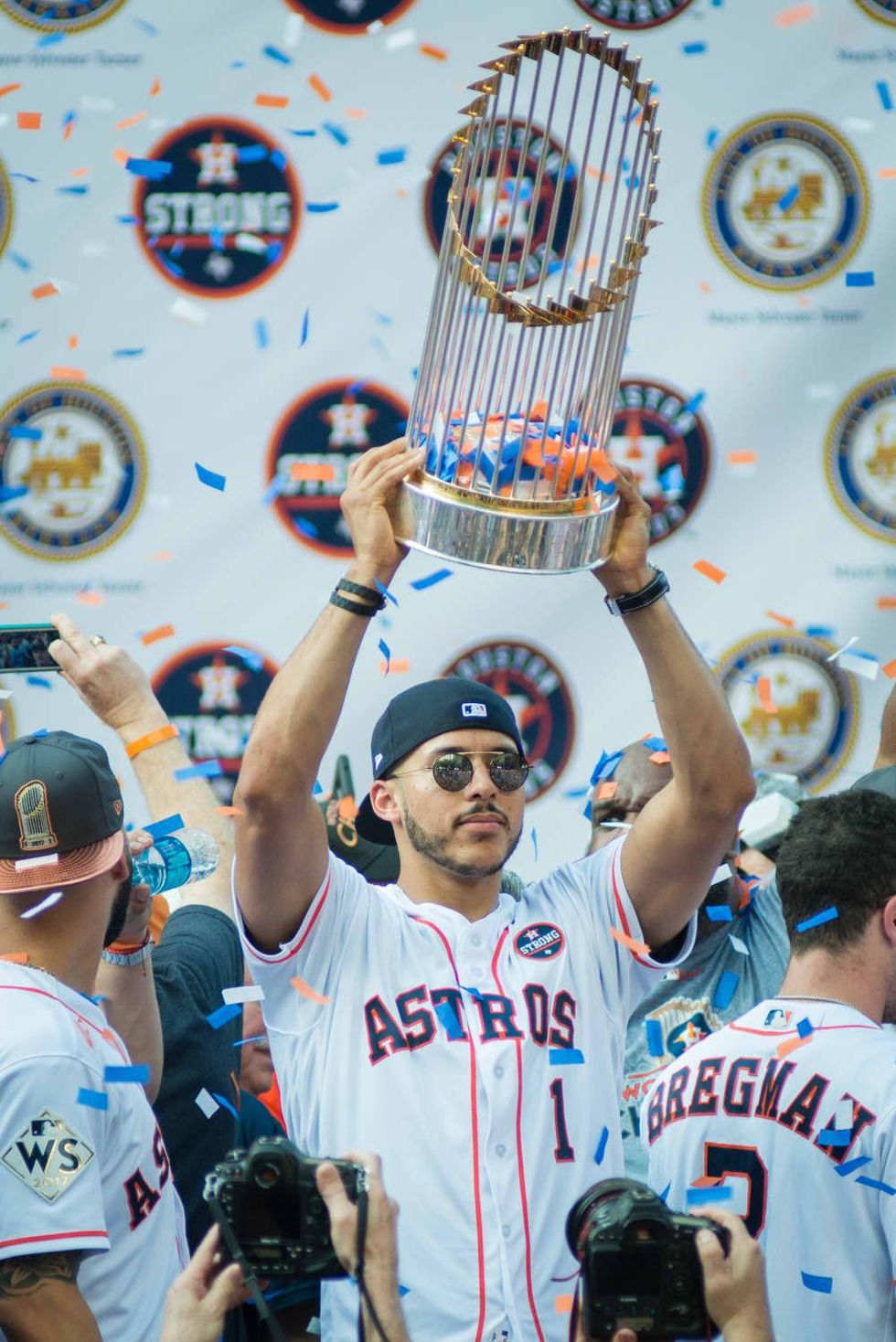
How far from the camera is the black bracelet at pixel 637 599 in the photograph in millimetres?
2504

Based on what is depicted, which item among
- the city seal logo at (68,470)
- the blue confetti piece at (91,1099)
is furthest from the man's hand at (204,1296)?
the city seal logo at (68,470)

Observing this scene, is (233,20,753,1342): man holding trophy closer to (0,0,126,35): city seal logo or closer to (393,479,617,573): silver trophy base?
(393,479,617,573): silver trophy base

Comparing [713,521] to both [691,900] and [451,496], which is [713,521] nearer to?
[691,900]

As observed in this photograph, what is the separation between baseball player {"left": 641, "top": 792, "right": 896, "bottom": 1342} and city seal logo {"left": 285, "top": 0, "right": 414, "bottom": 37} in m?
2.22

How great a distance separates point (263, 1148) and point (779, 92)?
2.97m

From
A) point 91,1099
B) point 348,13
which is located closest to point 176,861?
point 91,1099

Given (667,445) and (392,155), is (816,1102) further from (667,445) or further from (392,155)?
(392,155)

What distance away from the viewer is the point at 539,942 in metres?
2.62

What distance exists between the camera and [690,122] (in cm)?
382

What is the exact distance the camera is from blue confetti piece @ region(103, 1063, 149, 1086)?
209cm

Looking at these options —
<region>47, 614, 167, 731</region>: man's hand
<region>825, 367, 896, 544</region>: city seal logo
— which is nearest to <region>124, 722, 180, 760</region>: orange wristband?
<region>47, 614, 167, 731</region>: man's hand

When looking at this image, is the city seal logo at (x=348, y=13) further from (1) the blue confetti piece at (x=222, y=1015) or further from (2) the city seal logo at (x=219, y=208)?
(1) the blue confetti piece at (x=222, y=1015)

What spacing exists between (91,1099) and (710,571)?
217 cm

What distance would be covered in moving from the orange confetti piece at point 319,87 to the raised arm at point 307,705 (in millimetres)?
1703
